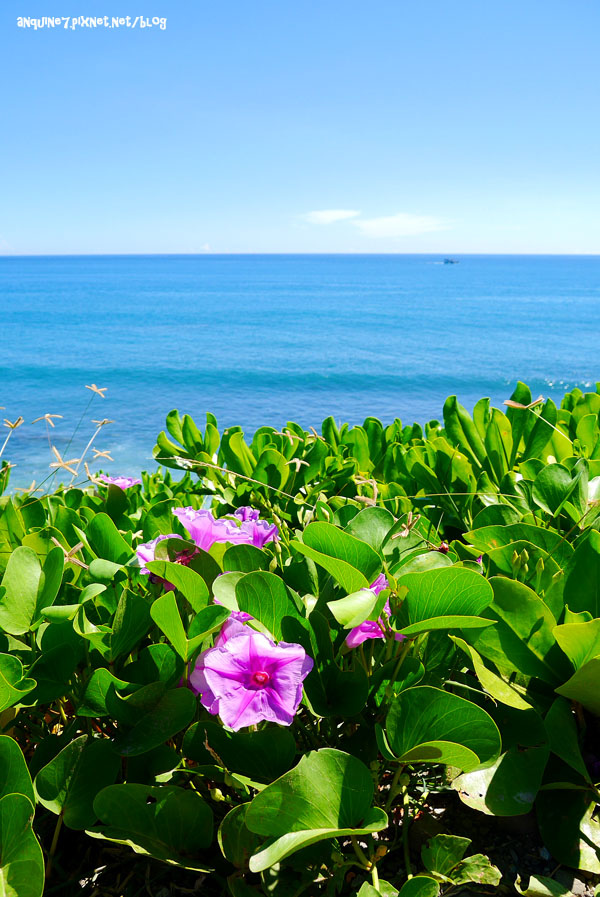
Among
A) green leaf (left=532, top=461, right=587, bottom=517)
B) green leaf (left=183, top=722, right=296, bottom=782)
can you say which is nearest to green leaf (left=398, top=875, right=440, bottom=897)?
green leaf (left=183, top=722, right=296, bottom=782)

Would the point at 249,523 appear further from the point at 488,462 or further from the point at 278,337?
the point at 278,337

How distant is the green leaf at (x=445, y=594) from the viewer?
2.72 ft

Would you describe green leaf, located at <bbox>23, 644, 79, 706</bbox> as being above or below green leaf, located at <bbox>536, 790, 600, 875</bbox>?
above

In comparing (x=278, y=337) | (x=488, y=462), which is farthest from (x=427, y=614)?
(x=278, y=337)

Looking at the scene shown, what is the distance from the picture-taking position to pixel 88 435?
Answer: 15086 millimetres

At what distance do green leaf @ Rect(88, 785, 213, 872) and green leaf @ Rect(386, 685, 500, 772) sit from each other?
30 centimetres

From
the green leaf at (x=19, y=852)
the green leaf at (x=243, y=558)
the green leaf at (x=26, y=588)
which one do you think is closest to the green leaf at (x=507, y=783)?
the green leaf at (x=243, y=558)

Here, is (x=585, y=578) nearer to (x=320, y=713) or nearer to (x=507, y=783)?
(x=507, y=783)

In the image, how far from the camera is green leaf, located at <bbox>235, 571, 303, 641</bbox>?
902 mm

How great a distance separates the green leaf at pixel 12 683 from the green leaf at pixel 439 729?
19.9 inches

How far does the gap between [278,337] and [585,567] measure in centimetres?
3577

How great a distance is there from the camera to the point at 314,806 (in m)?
0.78

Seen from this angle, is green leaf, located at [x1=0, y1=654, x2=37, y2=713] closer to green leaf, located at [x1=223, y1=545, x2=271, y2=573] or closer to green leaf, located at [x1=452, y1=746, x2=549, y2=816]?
green leaf, located at [x1=223, y1=545, x2=271, y2=573]

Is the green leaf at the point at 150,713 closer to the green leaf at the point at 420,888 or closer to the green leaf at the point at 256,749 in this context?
the green leaf at the point at 256,749
